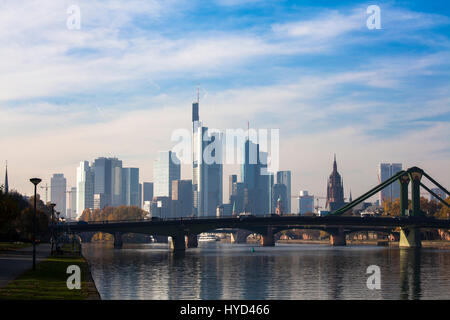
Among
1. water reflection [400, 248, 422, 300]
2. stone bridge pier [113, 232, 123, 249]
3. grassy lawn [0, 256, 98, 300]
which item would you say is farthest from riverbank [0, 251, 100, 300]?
stone bridge pier [113, 232, 123, 249]

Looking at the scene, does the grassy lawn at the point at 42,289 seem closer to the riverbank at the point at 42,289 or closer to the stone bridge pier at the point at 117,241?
the riverbank at the point at 42,289

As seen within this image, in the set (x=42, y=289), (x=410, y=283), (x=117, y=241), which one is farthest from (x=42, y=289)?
(x=117, y=241)

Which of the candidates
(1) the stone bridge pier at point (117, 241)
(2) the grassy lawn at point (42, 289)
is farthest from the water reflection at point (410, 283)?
(1) the stone bridge pier at point (117, 241)

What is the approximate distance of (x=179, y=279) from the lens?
7200cm

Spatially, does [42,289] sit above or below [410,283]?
above

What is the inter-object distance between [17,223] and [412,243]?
108109mm

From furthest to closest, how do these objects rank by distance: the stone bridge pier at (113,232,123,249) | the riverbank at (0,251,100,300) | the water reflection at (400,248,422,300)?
the stone bridge pier at (113,232,123,249)
the water reflection at (400,248,422,300)
the riverbank at (0,251,100,300)

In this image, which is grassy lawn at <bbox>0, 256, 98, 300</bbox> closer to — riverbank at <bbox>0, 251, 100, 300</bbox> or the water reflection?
riverbank at <bbox>0, 251, 100, 300</bbox>

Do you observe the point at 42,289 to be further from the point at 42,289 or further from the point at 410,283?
the point at 410,283

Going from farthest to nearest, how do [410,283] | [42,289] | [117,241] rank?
[117,241], [410,283], [42,289]

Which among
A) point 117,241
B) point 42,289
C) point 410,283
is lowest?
point 117,241
